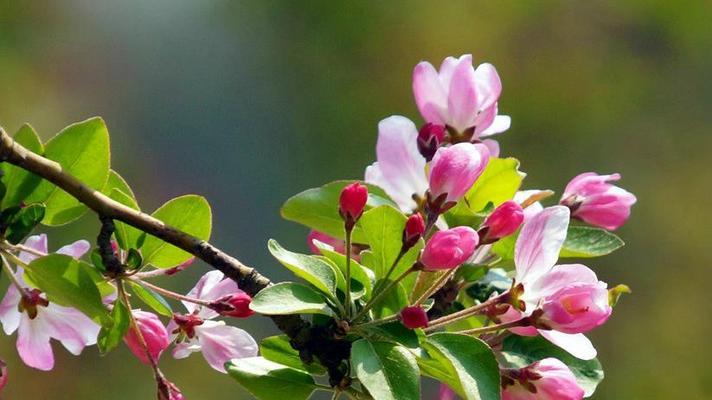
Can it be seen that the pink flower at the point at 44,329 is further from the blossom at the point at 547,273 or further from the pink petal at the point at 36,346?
the blossom at the point at 547,273

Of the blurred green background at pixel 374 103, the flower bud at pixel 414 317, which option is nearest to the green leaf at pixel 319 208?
the flower bud at pixel 414 317

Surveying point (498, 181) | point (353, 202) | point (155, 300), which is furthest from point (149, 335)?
point (498, 181)

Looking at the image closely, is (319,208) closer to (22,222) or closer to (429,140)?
(429,140)

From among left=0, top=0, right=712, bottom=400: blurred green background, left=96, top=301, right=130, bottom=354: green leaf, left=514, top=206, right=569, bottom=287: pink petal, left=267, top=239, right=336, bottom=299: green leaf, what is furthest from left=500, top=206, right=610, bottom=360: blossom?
left=0, top=0, right=712, bottom=400: blurred green background

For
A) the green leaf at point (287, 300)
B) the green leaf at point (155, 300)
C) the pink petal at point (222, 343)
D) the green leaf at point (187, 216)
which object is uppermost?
the green leaf at point (187, 216)

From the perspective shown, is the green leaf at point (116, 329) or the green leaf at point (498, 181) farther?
the green leaf at point (498, 181)

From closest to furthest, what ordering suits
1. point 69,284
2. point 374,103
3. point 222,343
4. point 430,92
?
point 69,284 < point 222,343 < point 430,92 < point 374,103

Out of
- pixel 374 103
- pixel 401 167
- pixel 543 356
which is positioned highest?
pixel 401 167

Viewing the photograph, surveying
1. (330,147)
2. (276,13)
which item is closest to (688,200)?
(330,147)
